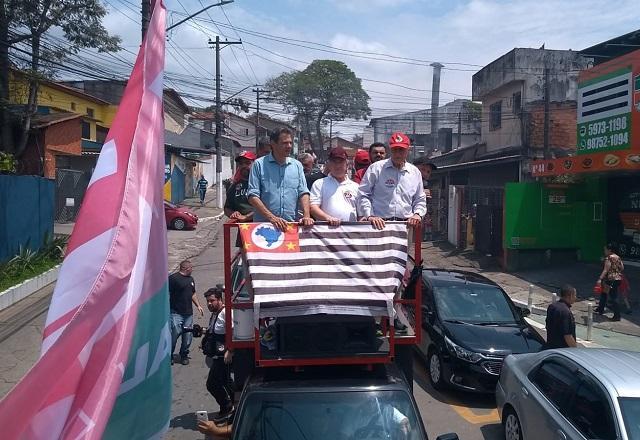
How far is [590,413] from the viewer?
4727mm

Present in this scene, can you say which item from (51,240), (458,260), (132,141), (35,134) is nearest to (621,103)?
(458,260)

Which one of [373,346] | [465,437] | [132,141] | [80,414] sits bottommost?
[465,437]

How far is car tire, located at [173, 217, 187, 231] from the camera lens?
2580 centimetres

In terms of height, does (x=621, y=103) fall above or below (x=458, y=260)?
above

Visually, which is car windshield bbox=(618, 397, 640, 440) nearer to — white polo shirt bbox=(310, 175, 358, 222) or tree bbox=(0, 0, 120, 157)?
white polo shirt bbox=(310, 175, 358, 222)

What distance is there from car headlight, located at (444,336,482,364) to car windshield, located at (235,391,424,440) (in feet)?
13.2

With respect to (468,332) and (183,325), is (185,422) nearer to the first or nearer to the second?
(183,325)

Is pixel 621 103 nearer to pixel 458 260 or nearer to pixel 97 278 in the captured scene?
pixel 458 260

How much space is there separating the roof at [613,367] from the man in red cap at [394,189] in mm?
1843

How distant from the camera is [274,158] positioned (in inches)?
203

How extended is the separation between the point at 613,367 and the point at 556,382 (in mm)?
528

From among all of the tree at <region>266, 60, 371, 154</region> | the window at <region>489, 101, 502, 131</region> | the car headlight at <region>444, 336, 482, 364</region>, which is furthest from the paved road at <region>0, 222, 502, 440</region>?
the tree at <region>266, 60, 371, 154</region>

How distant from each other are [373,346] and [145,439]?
8.37 ft

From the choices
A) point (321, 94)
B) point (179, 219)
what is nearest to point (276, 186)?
point (179, 219)
